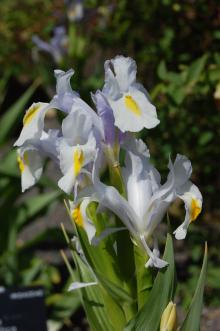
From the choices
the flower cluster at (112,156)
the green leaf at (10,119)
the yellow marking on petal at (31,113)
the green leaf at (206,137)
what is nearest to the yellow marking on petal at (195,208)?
the flower cluster at (112,156)

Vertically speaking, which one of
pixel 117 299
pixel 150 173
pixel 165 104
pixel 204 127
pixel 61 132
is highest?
pixel 61 132

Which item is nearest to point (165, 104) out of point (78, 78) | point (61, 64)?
point (78, 78)

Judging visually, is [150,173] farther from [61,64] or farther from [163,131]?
[61,64]

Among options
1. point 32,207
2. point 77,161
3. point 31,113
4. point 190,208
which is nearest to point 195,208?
point 190,208

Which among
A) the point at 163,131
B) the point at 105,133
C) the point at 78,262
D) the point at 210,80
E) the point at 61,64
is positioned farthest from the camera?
the point at 61,64

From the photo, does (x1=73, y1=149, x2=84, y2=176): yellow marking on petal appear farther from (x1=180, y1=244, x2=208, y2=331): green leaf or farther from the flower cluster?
(x1=180, y1=244, x2=208, y2=331): green leaf

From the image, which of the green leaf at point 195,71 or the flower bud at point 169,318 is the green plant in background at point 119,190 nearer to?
the flower bud at point 169,318

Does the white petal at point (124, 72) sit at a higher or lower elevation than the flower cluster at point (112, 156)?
higher

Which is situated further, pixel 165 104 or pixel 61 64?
pixel 61 64

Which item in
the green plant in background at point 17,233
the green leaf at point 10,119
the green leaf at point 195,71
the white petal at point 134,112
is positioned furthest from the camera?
the green leaf at point 10,119
